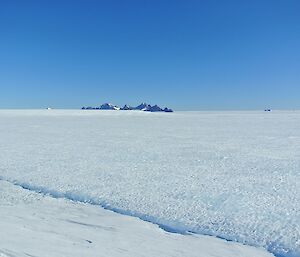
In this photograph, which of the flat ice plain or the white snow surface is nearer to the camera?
the white snow surface

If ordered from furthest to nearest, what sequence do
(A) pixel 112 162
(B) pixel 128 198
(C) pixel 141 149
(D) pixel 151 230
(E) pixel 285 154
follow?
(C) pixel 141 149 < (E) pixel 285 154 < (A) pixel 112 162 < (B) pixel 128 198 < (D) pixel 151 230

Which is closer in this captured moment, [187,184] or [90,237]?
[90,237]

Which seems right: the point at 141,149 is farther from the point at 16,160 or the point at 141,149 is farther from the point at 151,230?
the point at 151,230

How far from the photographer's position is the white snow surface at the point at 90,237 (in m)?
3.30

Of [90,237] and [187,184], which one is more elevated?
[187,184]

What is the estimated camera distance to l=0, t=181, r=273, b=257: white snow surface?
3303 millimetres

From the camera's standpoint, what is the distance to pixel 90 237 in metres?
3.74

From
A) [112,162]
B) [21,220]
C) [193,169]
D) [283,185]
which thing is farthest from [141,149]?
[21,220]

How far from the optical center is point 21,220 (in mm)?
4199

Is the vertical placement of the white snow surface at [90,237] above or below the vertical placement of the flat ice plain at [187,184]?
below

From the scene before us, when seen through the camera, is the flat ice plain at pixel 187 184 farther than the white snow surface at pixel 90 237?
Yes

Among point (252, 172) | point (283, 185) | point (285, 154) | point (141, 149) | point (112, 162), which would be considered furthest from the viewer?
point (141, 149)

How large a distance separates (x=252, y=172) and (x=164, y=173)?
1.69 m

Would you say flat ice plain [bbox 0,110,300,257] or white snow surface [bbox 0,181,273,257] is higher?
flat ice plain [bbox 0,110,300,257]
